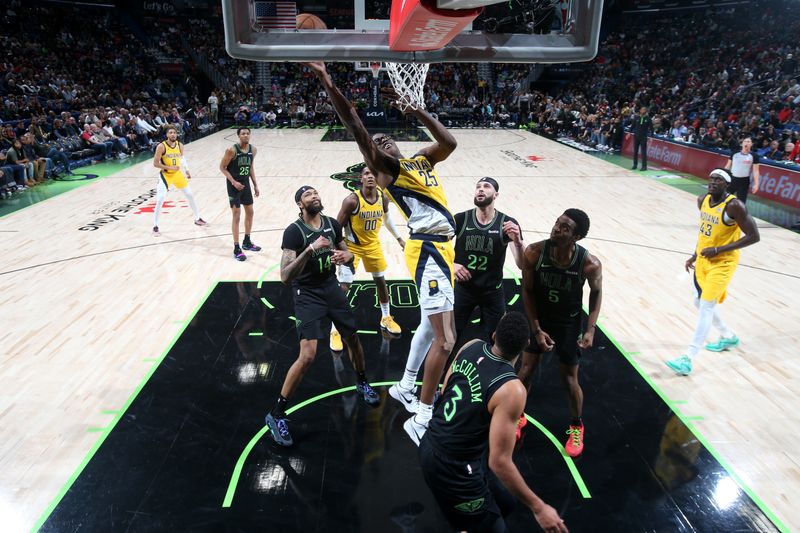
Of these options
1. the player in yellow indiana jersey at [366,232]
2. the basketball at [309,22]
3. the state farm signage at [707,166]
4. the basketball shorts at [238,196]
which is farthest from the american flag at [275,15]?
the state farm signage at [707,166]

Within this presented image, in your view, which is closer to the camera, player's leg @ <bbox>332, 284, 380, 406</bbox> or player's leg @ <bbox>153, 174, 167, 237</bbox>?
player's leg @ <bbox>332, 284, 380, 406</bbox>

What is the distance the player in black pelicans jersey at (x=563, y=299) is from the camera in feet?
13.0

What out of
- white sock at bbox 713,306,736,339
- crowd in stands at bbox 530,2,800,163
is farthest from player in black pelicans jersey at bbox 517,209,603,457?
crowd in stands at bbox 530,2,800,163

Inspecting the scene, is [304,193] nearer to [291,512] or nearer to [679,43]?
[291,512]

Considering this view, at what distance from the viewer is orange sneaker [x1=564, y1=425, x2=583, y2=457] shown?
418cm

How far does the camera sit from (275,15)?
416 centimetres

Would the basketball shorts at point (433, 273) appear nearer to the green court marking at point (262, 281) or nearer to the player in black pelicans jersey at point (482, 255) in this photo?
the player in black pelicans jersey at point (482, 255)

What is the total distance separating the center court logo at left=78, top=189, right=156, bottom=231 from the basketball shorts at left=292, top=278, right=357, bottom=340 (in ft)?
23.4

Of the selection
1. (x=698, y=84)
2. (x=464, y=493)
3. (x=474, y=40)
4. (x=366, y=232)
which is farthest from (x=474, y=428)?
(x=698, y=84)

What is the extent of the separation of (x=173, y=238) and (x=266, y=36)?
244 inches

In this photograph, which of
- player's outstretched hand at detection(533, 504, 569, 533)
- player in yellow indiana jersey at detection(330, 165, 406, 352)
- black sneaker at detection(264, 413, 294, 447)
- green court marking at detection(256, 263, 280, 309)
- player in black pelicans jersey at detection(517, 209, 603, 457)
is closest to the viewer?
player's outstretched hand at detection(533, 504, 569, 533)

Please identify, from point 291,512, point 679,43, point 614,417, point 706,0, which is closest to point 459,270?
point 614,417

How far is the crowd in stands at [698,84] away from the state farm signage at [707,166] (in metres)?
0.48

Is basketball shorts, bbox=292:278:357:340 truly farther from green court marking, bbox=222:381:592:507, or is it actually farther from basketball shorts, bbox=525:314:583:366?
basketball shorts, bbox=525:314:583:366
